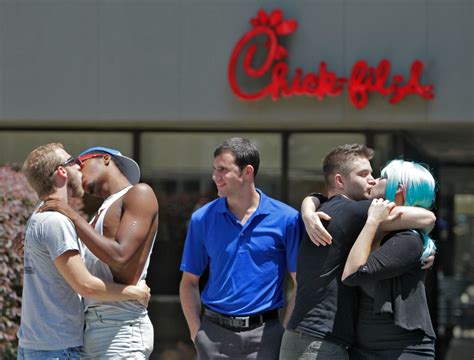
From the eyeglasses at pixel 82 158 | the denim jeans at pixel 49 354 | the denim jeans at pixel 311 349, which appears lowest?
the denim jeans at pixel 49 354

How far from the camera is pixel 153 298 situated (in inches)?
376

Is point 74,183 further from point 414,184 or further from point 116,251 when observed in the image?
point 414,184

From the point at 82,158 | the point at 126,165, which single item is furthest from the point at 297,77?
the point at 82,158

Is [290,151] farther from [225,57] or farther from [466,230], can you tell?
[466,230]

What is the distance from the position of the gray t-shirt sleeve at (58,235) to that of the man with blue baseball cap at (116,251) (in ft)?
0.11

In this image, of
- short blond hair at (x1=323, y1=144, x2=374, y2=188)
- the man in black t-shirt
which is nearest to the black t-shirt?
the man in black t-shirt

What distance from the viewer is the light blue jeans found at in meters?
3.73

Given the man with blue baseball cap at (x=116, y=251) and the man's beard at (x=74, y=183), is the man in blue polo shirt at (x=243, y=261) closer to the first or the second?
the man with blue baseball cap at (x=116, y=251)

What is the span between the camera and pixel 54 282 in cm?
372

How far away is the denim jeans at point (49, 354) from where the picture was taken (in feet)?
12.0

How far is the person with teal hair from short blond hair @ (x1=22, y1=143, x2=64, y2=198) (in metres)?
1.36

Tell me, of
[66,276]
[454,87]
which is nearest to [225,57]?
[454,87]

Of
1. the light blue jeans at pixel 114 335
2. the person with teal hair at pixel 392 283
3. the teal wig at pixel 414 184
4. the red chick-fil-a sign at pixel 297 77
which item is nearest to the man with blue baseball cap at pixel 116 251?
the light blue jeans at pixel 114 335

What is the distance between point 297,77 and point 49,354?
558cm
